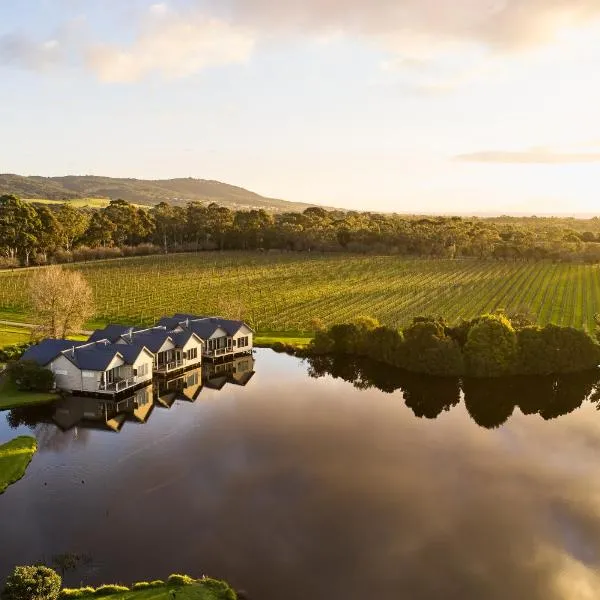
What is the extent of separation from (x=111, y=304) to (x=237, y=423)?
4100 centimetres

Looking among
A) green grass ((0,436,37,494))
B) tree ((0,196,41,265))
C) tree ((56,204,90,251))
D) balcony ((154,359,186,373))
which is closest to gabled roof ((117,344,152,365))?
balcony ((154,359,186,373))

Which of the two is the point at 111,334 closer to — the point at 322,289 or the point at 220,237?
the point at 322,289

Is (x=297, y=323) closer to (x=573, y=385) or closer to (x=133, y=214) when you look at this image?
(x=573, y=385)

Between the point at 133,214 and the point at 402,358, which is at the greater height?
the point at 133,214

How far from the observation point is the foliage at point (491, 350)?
49.6 meters

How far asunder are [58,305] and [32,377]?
1235cm

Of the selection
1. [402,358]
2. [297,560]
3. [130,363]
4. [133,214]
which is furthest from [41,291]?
[133,214]

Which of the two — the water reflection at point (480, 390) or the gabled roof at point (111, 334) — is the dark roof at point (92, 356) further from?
the water reflection at point (480, 390)

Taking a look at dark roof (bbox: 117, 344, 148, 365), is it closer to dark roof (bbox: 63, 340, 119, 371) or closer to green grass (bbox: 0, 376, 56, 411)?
dark roof (bbox: 63, 340, 119, 371)

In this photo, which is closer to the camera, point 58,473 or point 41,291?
point 58,473

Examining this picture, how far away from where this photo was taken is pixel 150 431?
3694 centimetres

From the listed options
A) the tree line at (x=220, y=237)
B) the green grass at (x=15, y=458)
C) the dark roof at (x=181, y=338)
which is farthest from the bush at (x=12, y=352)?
the tree line at (x=220, y=237)

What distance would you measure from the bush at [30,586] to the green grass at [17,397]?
2246 centimetres

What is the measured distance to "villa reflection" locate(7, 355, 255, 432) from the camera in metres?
38.2
